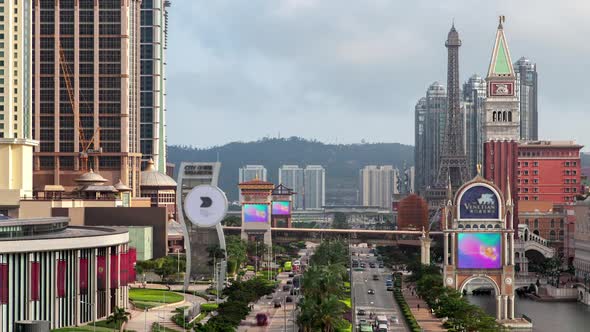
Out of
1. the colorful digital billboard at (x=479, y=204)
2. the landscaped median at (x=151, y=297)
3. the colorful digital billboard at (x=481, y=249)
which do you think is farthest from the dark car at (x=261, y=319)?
the colorful digital billboard at (x=479, y=204)

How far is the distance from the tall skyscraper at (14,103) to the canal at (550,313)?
56.7 metres

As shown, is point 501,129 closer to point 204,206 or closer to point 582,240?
point 582,240

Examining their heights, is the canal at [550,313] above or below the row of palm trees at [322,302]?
below

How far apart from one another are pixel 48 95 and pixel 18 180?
37.9 meters

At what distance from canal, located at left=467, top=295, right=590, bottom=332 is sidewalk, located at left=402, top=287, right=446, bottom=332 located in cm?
629

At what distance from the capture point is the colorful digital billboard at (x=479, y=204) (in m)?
129

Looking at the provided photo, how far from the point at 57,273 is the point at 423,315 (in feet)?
139

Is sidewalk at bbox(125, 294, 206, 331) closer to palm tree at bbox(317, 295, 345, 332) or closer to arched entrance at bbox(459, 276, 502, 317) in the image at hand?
palm tree at bbox(317, 295, 345, 332)

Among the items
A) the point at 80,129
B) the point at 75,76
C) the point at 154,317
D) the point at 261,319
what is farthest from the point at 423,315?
the point at 75,76

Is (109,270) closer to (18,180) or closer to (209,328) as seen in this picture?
(209,328)

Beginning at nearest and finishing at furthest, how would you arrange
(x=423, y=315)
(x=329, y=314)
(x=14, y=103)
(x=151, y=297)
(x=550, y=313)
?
(x=329, y=314) < (x=423, y=315) < (x=151, y=297) < (x=550, y=313) < (x=14, y=103)

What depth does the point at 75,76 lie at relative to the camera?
646 feet

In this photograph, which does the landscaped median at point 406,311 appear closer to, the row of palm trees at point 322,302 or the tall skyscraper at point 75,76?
the row of palm trees at point 322,302

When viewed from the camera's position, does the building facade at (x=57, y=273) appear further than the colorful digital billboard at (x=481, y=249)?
No
